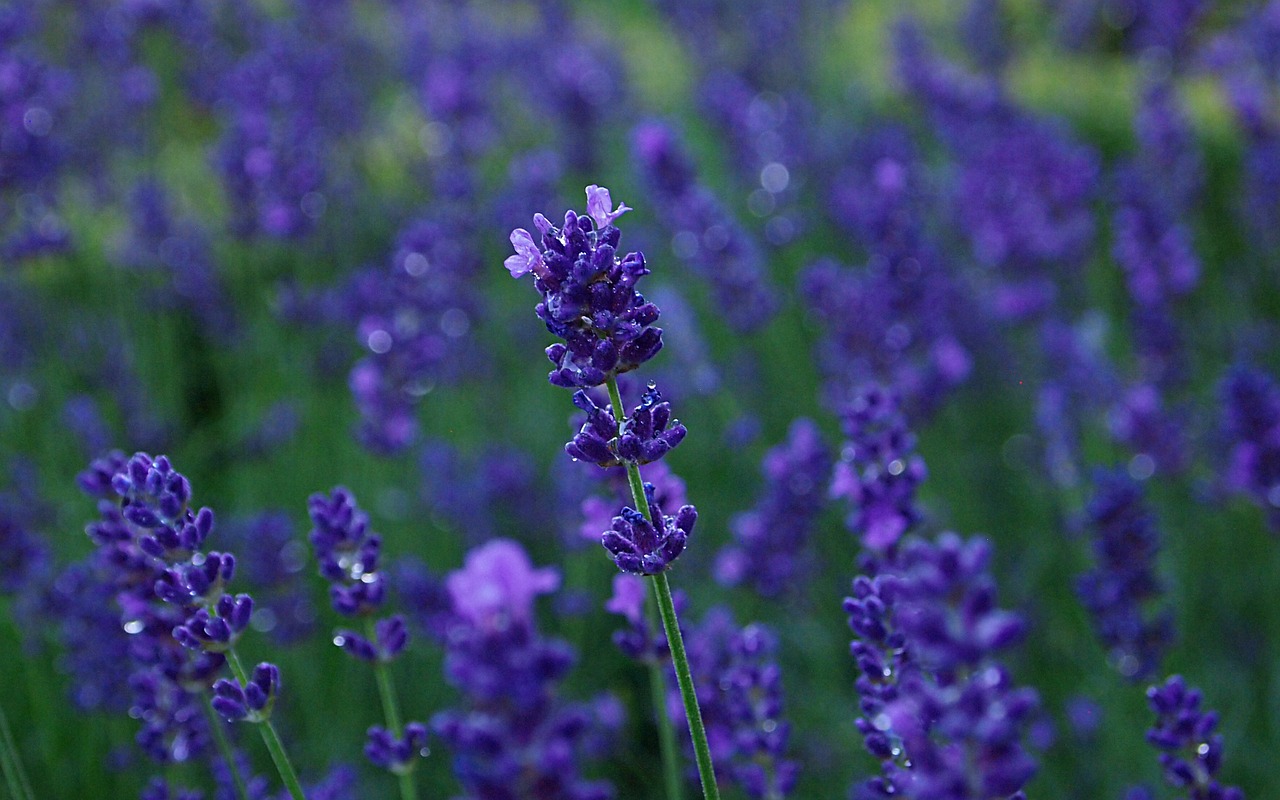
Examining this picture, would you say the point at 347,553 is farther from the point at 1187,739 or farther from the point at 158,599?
the point at 1187,739

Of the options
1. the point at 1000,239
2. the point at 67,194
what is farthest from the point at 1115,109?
the point at 67,194

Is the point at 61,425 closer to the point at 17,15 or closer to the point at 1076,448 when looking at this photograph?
the point at 17,15

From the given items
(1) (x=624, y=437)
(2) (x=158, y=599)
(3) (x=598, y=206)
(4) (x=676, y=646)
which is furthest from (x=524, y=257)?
(2) (x=158, y=599)

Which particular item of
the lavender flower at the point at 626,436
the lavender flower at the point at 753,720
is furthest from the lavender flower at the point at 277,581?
the lavender flower at the point at 626,436

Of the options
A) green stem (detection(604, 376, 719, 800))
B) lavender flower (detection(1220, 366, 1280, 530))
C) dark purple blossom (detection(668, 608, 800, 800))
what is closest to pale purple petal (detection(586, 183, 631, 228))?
green stem (detection(604, 376, 719, 800))

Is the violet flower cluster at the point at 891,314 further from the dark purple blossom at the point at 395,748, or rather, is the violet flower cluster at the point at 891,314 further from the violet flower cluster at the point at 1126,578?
the dark purple blossom at the point at 395,748

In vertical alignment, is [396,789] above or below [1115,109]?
below

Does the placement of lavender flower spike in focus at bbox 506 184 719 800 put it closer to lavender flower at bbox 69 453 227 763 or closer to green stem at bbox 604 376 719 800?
green stem at bbox 604 376 719 800
